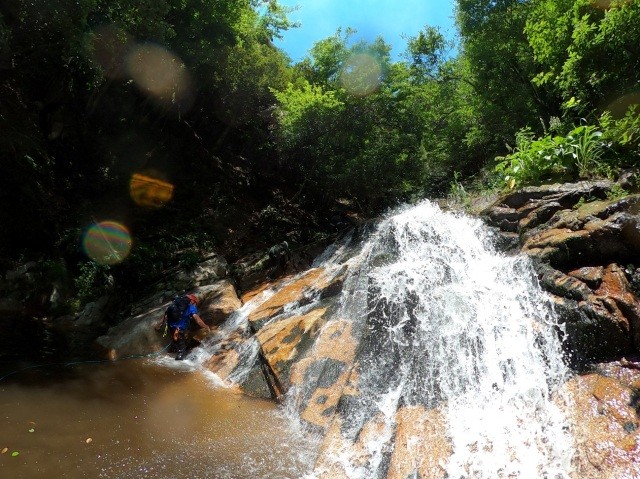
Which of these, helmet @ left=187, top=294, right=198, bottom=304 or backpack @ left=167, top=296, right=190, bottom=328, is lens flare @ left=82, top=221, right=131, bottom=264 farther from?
backpack @ left=167, top=296, right=190, bottom=328

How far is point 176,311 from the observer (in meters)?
8.76

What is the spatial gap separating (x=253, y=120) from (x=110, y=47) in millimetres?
7383

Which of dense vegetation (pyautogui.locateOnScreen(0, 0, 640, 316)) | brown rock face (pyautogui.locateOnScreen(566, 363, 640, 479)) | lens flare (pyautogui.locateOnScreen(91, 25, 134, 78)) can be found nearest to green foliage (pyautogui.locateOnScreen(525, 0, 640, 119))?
dense vegetation (pyautogui.locateOnScreen(0, 0, 640, 316))

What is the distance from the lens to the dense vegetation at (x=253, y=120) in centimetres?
802

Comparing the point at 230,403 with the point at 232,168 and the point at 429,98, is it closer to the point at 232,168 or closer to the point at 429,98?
the point at 232,168

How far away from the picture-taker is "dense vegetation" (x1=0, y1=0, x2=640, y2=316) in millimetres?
8023

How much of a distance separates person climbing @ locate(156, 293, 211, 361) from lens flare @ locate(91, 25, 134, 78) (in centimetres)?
603

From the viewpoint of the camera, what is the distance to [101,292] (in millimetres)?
10625

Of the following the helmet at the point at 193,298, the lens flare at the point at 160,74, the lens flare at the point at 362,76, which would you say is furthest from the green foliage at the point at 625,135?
the lens flare at the point at 160,74

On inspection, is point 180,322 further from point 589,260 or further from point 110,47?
point 589,260

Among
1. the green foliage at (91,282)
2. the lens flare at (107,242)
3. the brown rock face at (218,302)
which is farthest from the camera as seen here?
the lens flare at (107,242)

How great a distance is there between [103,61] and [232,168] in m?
7.76

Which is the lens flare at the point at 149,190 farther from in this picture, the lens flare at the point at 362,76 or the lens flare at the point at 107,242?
the lens flare at the point at 362,76

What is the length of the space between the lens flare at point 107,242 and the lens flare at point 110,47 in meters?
4.56
